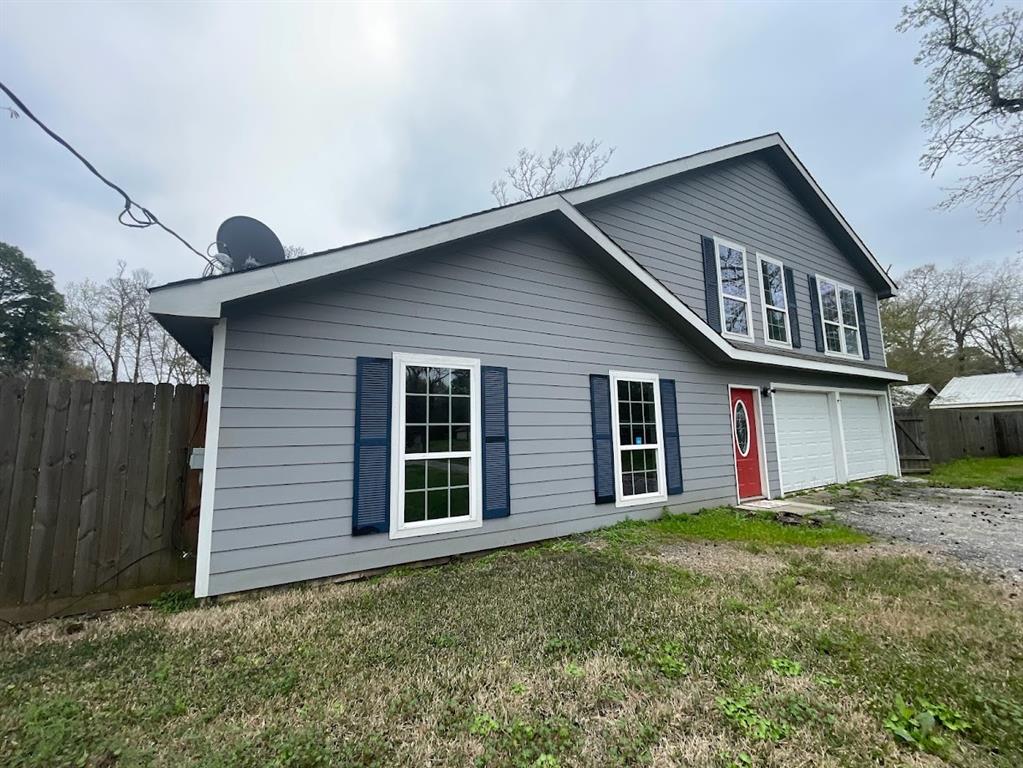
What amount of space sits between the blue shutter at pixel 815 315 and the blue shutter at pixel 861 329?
6.49 ft

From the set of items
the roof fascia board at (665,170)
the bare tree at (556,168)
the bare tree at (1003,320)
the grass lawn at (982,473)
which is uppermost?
the bare tree at (556,168)

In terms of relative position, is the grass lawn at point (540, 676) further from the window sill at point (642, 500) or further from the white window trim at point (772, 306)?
the white window trim at point (772, 306)

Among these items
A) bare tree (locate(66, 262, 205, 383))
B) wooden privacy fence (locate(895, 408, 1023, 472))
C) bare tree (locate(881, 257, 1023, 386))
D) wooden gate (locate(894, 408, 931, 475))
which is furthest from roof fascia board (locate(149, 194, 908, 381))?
bare tree (locate(881, 257, 1023, 386))

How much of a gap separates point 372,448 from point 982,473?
16.3 meters

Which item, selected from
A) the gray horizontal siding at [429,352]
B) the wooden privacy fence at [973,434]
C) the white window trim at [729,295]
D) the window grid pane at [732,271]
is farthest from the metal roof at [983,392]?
the gray horizontal siding at [429,352]

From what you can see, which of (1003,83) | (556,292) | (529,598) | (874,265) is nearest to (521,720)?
(529,598)

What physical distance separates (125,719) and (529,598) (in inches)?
99.1

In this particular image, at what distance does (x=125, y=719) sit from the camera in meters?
2.08

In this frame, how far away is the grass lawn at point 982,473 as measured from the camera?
382 inches

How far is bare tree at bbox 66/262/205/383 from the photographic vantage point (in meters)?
17.1

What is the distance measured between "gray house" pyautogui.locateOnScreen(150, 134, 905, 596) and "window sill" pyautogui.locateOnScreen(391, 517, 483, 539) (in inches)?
1.0

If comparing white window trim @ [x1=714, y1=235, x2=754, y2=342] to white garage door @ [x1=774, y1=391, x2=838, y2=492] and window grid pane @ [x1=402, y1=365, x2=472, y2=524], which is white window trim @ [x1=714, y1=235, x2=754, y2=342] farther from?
window grid pane @ [x1=402, y1=365, x2=472, y2=524]

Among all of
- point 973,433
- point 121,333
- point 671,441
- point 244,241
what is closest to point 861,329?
point 671,441

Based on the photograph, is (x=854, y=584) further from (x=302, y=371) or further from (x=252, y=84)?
(x=252, y=84)
